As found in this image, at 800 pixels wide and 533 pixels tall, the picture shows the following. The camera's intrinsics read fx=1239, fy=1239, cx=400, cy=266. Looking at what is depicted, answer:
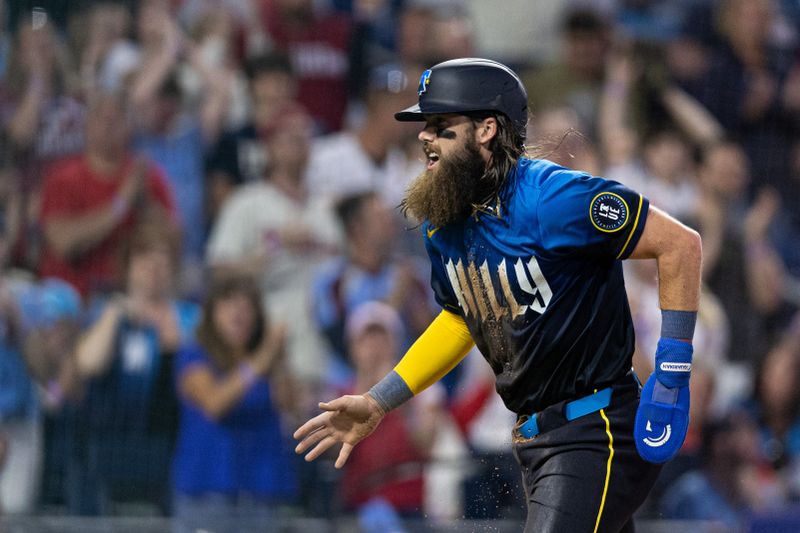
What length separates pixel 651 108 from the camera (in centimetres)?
1036

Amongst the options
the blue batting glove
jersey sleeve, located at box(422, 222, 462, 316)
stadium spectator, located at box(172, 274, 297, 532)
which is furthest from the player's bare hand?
stadium spectator, located at box(172, 274, 297, 532)

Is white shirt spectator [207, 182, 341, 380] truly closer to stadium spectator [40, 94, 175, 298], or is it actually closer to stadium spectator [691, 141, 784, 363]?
stadium spectator [40, 94, 175, 298]

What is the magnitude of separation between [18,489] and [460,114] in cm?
513

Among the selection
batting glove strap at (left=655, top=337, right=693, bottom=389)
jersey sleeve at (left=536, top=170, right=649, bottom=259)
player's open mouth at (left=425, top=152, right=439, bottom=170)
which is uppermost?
player's open mouth at (left=425, top=152, right=439, bottom=170)

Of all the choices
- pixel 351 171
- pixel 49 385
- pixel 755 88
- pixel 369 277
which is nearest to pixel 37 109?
pixel 49 385

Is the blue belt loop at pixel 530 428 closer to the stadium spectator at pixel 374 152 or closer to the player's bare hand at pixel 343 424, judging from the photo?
the player's bare hand at pixel 343 424

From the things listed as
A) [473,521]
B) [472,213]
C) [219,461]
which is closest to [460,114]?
[472,213]

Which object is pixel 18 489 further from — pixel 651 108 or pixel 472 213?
pixel 651 108

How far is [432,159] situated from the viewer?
4348 millimetres

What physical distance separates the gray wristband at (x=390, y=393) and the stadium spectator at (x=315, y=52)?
197 inches

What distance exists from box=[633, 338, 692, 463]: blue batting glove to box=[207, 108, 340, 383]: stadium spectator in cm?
485

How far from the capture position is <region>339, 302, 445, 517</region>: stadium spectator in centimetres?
847

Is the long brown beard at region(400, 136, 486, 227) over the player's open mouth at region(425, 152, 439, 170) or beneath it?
beneath

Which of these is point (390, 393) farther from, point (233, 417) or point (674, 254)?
point (233, 417)
